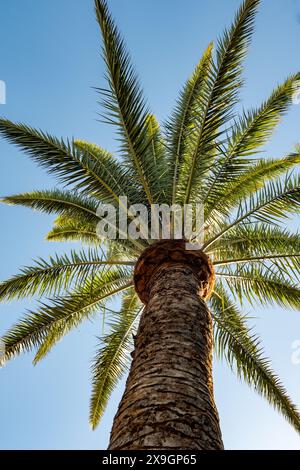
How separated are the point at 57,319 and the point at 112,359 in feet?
4.56

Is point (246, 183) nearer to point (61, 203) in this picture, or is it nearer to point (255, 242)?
point (255, 242)

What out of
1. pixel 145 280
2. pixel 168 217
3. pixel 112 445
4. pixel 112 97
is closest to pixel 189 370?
pixel 112 445

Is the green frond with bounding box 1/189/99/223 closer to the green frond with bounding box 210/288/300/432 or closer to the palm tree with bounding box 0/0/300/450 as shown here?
the palm tree with bounding box 0/0/300/450

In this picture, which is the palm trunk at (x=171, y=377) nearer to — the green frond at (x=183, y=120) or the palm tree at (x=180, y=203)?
the palm tree at (x=180, y=203)

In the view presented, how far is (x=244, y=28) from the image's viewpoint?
219 inches

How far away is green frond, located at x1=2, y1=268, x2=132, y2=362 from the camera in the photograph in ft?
21.1

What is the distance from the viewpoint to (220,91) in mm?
5844

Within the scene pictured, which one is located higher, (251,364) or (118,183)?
(118,183)

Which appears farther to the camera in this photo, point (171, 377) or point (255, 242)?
point (255, 242)

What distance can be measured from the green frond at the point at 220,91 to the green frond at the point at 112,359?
268 centimetres

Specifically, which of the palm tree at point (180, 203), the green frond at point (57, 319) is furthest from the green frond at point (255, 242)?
the green frond at point (57, 319)

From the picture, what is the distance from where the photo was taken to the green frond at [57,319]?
254 inches

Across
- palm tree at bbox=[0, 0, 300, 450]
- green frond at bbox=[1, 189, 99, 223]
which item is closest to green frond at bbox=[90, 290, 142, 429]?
palm tree at bbox=[0, 0, 300, 450]

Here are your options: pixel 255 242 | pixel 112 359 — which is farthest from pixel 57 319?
pixel 255 242
